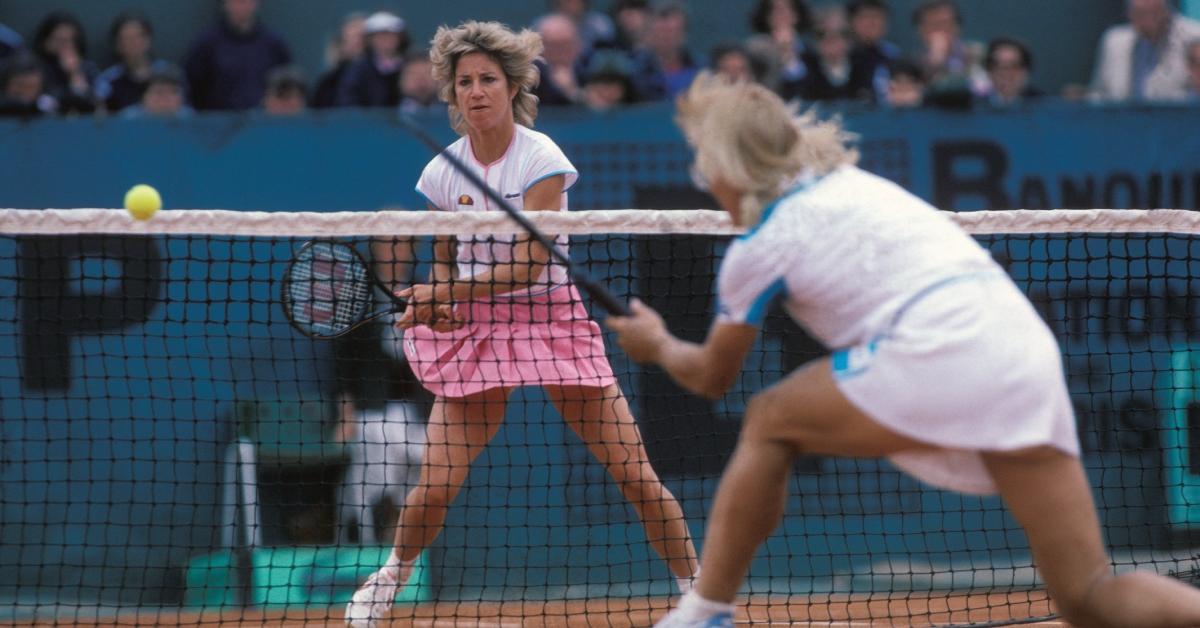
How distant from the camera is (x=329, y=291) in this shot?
16.0 ft

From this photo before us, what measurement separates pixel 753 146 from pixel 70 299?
464 centimetres

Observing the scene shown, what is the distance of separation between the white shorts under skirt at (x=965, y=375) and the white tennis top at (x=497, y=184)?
5.44 ft

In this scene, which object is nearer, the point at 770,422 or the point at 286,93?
the point at 770,422

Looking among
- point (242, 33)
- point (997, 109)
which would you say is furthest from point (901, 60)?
point (242, 33)

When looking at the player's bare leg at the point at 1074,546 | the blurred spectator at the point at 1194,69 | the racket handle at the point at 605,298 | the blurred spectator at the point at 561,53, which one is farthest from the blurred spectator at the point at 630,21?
the player's bare leg at the point at 1074,546

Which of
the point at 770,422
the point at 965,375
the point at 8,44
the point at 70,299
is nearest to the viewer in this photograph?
the point at 965,375

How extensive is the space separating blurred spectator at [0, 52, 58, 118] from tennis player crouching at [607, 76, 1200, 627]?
4.98 metres

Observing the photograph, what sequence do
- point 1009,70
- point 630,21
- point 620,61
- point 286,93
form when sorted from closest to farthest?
point 286,93
point 620,61
point 1009,70
point 630,21

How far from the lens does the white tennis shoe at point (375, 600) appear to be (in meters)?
4.71

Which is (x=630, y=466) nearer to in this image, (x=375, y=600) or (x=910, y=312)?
(x=375, y=600)

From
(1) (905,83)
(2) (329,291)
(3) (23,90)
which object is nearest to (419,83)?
(3) (23,90)

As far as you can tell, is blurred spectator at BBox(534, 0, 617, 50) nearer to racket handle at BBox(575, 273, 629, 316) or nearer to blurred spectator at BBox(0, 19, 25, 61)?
blurred spectator at BBox(0, 19, 25, 61)

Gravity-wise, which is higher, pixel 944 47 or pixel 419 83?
pixel 944 47

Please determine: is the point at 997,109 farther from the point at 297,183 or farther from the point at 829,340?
the point at 829,340
